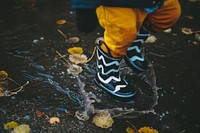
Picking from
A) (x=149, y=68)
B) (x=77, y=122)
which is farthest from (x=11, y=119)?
(x=149, y=68)

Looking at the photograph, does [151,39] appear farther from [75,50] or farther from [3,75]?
[3,75]

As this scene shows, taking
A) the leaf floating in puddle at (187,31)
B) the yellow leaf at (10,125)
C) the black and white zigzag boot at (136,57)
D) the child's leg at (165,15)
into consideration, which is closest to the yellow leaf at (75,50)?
the black and white zigzag boot at (136,57)

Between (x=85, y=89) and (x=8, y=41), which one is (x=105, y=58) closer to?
(x=85, y=89)

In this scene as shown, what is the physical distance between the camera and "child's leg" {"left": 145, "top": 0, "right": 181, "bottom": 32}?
173 cm

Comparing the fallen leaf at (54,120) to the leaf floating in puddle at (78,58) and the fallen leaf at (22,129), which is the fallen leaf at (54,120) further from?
the leaf floating in puddle at (78,58)

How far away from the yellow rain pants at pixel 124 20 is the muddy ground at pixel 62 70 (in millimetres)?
383

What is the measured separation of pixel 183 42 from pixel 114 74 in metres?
0.77

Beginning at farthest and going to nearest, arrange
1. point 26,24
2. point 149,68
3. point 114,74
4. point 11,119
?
point 26,24 < point 149,68 < point 114,74 < point 11,119

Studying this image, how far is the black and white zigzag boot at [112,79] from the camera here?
1827 millimetres

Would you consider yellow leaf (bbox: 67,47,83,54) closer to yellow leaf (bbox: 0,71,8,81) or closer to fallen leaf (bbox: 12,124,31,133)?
yellow leaf (bbox: 0,71,8,81)

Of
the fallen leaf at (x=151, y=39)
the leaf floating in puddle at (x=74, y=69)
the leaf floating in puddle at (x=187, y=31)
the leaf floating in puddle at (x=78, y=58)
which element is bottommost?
the leaf floating in puddle at (x=74, y=69)

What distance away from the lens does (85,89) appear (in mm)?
1928

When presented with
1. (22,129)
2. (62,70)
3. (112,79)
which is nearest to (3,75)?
(62,70)

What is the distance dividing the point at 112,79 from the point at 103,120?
0.87 feet
